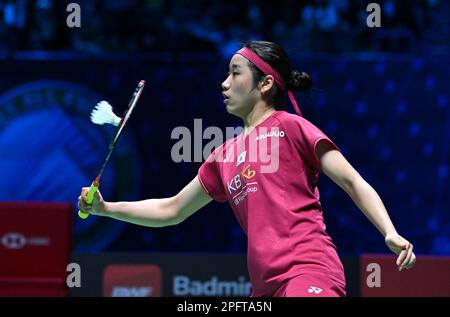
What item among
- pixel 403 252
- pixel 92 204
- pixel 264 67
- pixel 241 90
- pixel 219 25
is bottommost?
pixel 403 252

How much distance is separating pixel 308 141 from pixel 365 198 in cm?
36

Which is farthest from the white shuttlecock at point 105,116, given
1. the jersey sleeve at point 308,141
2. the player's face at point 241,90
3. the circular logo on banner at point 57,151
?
the circular logo on banner at point 57,151

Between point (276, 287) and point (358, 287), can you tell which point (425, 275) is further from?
point (276, 287)

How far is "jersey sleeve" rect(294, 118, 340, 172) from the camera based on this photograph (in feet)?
11.7

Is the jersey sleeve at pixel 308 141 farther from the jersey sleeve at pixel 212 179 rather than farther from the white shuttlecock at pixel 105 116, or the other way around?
the white shuttlecock at pixel 105 116

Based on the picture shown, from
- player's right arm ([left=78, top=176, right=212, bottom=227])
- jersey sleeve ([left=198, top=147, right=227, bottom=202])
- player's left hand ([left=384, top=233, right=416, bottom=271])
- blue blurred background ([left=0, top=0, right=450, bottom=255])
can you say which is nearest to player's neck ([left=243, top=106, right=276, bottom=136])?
jersey sleeve ([left=198, top=147, right=227, bottom=202])

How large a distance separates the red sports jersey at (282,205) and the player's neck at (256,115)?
0.09 meters

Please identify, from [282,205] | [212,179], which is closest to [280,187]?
[282,205]

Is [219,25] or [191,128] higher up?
[219,25]

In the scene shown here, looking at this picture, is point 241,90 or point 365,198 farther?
point 241,90

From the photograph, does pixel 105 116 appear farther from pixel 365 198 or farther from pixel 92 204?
pixel 365 198

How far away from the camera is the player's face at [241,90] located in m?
3.89

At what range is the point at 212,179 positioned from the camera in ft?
13.4
